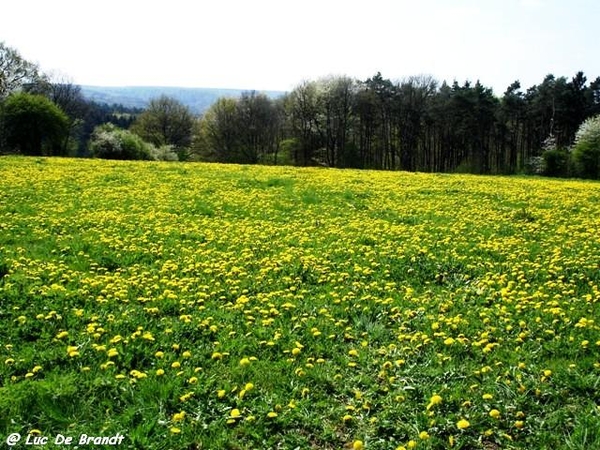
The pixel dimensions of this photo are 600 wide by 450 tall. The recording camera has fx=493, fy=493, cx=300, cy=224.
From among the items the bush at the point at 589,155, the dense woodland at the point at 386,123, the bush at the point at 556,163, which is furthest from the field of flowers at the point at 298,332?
the dense woodland at the point at 386,123

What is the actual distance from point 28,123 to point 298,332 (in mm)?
43285

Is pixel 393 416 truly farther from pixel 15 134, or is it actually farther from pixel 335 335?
pixel 15 134

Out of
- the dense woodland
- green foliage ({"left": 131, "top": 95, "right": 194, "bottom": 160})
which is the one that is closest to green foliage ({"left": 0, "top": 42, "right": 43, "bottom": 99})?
the dense woodland

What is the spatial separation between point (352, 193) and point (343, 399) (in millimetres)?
16063

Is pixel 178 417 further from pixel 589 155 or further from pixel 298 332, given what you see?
pixel 589 155

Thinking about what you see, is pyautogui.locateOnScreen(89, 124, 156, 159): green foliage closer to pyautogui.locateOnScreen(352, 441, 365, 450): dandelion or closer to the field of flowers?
the field of flowers

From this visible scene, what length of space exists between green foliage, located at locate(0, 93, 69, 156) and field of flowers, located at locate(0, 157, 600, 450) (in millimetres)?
32729

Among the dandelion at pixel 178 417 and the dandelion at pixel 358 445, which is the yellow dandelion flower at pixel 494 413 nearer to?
the dandelion at pixel 358 445

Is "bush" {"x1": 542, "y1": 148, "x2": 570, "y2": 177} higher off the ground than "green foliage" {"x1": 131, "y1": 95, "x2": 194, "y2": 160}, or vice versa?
"green foliage" {"x1": 131, "y1": 95, "x2": 194, "y2": 160}

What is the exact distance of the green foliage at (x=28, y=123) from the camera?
137 feet

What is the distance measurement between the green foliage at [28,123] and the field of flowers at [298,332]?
32.7m

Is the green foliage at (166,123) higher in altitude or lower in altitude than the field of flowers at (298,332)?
higher

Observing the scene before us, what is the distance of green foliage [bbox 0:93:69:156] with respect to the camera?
41812mm

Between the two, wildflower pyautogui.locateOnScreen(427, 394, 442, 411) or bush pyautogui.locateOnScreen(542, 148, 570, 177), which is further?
bush pyautogui.locateOnScreen(542, 148, 570, 177)
